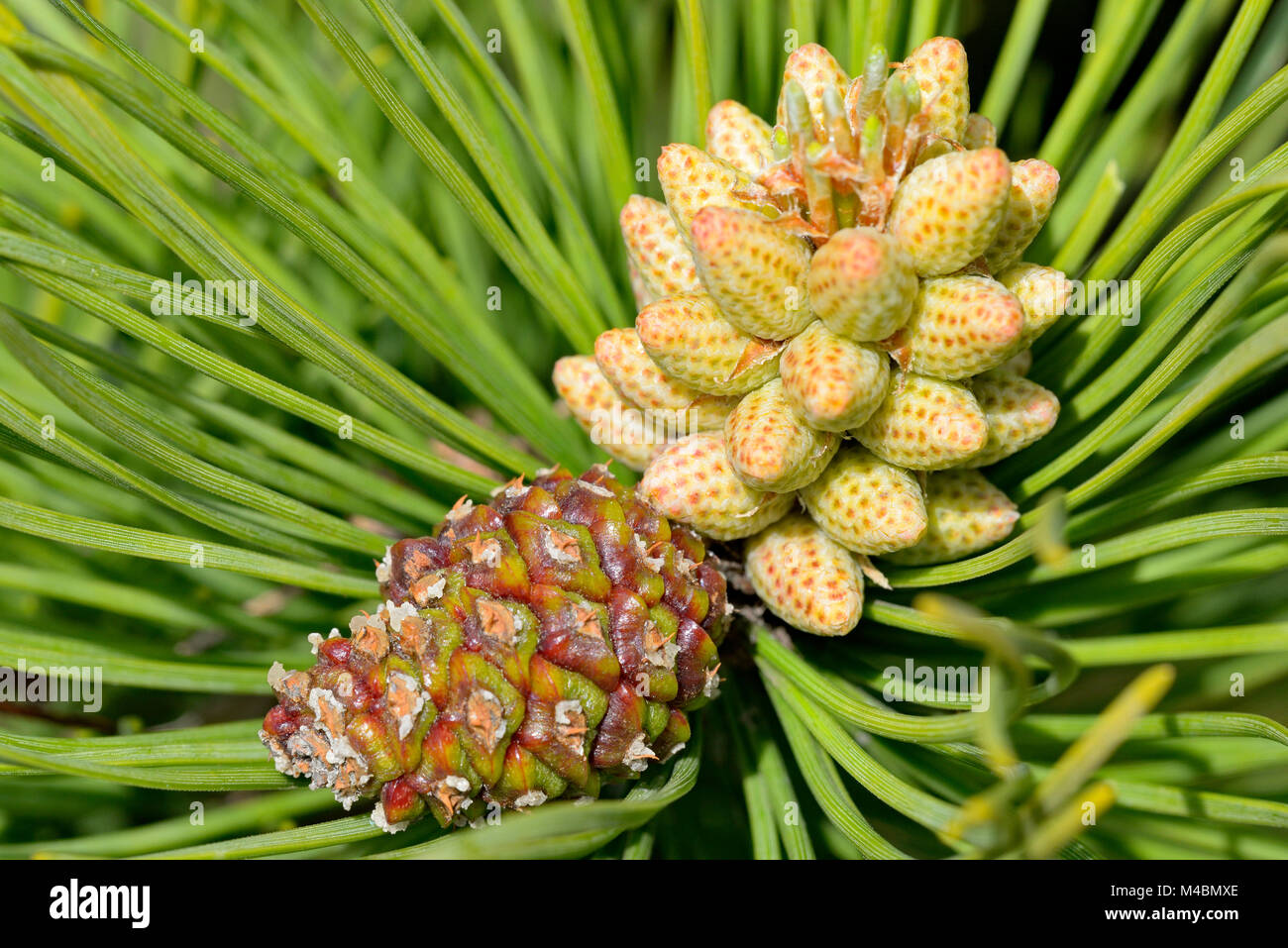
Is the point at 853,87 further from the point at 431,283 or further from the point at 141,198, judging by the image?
the point at 141,198

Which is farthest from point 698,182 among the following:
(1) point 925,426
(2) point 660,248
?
(1) point 925,426

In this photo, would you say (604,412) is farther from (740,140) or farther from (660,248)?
(740,140)

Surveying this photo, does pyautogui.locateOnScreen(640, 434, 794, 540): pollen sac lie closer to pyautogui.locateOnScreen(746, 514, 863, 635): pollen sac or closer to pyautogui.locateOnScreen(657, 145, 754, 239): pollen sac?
pyautogui.locateOnScreen(746, 514, 863, 635): pollen sac

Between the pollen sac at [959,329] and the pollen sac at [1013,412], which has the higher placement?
the pollen sac at [959,329]

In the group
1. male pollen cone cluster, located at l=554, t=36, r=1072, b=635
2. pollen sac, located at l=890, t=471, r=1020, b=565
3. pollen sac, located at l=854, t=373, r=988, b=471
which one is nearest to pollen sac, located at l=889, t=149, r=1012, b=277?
male pollen cone cluster, located at l=554, t=36, r=1072, b=635

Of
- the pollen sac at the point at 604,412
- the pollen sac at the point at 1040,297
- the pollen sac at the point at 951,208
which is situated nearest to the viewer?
the pollen sac at the point at 951,208

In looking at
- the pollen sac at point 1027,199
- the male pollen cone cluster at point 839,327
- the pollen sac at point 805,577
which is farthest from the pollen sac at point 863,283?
the pollen sac at point 805,577

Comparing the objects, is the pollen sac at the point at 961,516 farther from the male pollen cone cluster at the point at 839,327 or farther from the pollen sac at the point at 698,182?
the pollen sac at the point at 698,182

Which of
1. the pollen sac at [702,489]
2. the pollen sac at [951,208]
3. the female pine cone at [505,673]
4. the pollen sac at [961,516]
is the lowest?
the female pine cone at [505,673]
